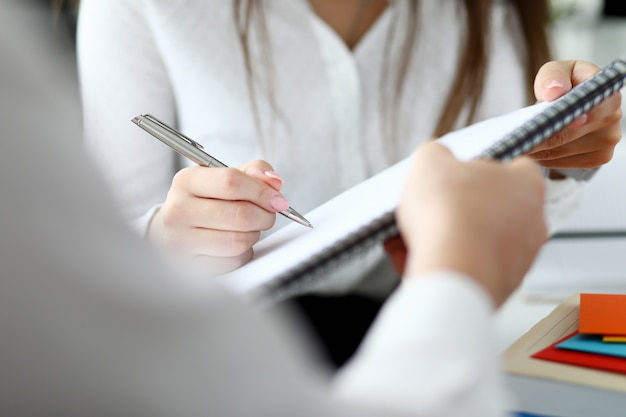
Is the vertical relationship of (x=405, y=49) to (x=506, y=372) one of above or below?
above

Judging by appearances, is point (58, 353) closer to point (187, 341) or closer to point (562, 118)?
point (187, 341)

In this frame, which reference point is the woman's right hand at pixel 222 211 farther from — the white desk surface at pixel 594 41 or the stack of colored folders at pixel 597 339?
the white desk surface at pixel 594 41

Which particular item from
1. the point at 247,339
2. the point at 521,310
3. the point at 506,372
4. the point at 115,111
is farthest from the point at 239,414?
the point at 115,111

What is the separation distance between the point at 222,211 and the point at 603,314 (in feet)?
0.83

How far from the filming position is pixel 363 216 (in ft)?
1.20

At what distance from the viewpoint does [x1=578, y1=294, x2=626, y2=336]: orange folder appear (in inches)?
16.2

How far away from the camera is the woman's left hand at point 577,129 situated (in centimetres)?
51

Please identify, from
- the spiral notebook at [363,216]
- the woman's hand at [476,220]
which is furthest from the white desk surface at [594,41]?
the woman's hand at [476,220]

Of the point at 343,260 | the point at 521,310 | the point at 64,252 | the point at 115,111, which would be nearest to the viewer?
the point at 64,252

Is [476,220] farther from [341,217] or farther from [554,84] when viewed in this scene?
[554,84]

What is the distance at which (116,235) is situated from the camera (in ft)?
0.67

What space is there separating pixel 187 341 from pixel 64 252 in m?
0.04

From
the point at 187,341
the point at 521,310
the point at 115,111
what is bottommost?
the point at 521,310

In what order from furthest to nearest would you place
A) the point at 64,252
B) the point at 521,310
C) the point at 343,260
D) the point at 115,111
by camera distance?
the point at 115,111 → the point at 521,310 → the point at 343,260 → the point at 64,252
